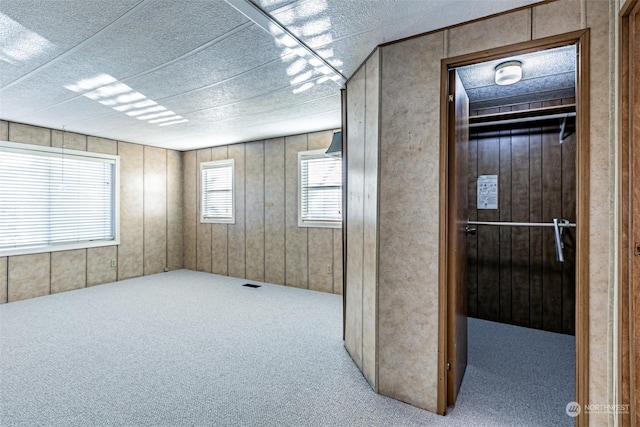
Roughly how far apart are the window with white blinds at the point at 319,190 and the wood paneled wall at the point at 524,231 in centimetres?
181

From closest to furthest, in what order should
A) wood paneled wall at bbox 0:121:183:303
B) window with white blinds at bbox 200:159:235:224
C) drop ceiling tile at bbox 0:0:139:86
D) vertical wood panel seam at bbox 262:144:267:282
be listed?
drop ceiling tile at bbox 0:0:139:86 → wood paneled wall at bbox 0:121:183:303 → vertical wood panel seam at bbox 262:144:267:282 → window with white blinds at bbox 200:159:235:224

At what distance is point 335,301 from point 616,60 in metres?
3.63

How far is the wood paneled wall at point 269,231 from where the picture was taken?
15.9 feet

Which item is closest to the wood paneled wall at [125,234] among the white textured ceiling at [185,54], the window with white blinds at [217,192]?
the window with white blinds at [217,192]

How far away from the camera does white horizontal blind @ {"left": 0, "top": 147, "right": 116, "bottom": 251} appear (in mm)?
4273

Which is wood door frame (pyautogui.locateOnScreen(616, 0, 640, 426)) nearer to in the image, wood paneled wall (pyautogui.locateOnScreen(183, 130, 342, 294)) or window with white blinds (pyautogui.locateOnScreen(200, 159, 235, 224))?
wood paneled wall (pyautogui.locateOnScreen(183, 130, 342, 294))

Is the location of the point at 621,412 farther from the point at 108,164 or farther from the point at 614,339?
the point at 108,164

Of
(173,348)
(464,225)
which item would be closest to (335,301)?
(173,348)

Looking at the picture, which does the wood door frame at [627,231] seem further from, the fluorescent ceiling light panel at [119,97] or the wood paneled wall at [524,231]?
the fluorescent ceiling light panel at [119,97]

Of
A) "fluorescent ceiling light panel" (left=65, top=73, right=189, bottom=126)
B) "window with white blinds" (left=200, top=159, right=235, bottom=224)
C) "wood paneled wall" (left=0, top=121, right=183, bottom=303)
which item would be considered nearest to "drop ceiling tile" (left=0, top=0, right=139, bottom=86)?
"fluorescent ceiling light panel" (left=65, top=73, right=189, bottom=126)

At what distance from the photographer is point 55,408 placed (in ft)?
6.59

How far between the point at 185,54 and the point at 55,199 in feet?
12.7

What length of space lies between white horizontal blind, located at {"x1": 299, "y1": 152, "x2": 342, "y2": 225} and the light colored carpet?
1.42 m

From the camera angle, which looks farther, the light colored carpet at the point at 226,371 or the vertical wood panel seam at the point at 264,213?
the vertical wood panel seam at the point at 264,213
